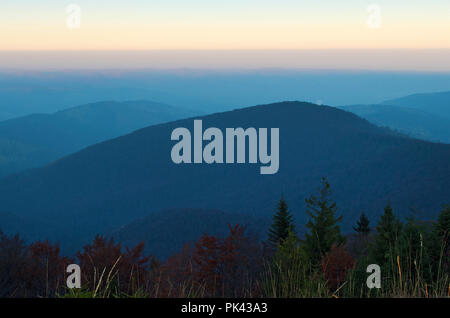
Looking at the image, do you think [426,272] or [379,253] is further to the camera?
[379,253]

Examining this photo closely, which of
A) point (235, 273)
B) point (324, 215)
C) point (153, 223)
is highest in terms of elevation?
point (153, 223)

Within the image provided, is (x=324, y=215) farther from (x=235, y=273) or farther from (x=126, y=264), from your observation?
(x=126, y=264)

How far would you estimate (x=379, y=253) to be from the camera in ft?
53.5

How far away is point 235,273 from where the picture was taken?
2634 centimetres
